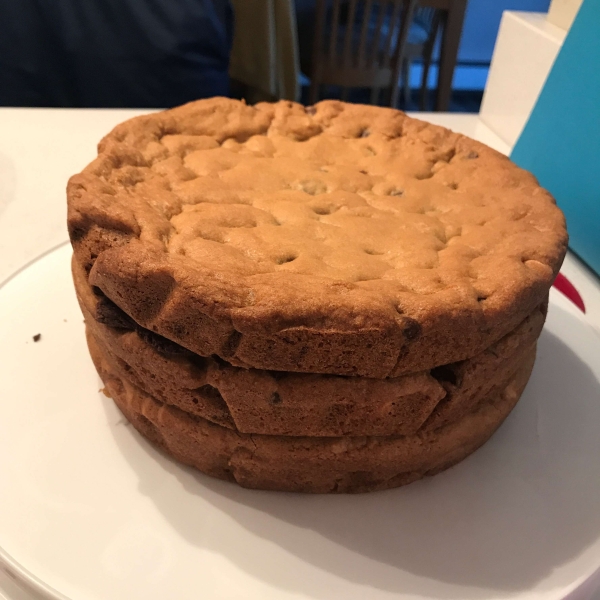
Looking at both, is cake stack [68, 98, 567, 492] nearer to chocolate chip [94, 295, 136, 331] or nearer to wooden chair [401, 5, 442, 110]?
chocolate chip [94, 295, 136, 331]

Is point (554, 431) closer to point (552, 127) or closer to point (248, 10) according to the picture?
point (552, 127)

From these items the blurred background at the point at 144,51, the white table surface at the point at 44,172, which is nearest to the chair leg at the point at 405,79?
the blurred background at the point at 144,51

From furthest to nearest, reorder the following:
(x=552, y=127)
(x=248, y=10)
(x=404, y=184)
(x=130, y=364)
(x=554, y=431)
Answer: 1. (x=248, y=10)
2. (x=552, y=127)
3. (x=404, y=184)
4. (x=554, y=431)
5. (x=130, y=364)

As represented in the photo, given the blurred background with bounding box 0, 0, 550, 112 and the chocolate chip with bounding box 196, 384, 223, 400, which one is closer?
the chocolate chip with bounding box 196, 384, 223, 400

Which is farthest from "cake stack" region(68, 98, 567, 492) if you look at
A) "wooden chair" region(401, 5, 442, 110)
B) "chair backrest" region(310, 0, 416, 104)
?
"wooden chair" region(401, 5, 442, 110)

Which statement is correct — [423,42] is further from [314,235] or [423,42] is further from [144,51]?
[314,235]

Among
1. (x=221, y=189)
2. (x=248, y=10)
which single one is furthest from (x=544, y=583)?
(x=248, y=10)

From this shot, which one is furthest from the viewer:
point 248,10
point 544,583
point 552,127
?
point 248,10

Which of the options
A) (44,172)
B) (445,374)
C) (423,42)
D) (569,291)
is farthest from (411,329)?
(423,42)
